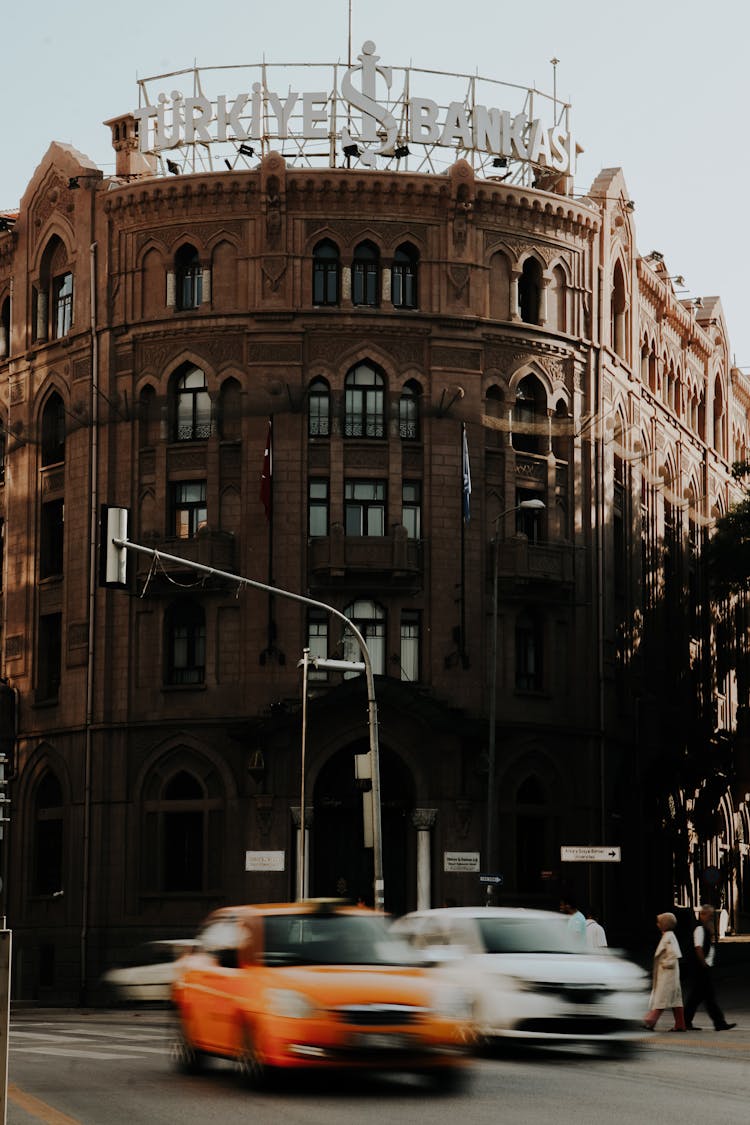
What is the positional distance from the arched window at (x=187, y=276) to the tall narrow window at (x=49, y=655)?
916 centimetres

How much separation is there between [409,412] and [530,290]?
219 inches

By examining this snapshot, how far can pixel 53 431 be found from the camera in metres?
56.3

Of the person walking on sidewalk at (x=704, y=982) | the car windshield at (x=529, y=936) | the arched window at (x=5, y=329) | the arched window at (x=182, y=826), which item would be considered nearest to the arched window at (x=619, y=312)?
the arched window at (x=5, y=329)

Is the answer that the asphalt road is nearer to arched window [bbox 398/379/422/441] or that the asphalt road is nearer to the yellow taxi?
the yellow taxi

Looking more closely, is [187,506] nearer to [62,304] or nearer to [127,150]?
[62,304]

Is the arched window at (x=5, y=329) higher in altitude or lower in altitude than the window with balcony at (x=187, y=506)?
higher

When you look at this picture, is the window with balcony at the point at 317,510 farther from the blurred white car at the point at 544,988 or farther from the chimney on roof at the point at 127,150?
the blurred white car at the point at 544,988

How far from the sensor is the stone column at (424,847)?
1970 inches

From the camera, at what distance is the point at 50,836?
54062 millimetres

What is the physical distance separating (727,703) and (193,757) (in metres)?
25.9

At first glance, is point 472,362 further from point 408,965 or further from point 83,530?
point 408,965

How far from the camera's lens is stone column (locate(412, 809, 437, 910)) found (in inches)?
1970

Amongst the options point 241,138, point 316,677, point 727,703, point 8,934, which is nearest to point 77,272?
point 241,138

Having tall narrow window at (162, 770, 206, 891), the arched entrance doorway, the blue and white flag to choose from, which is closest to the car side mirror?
the arched entrance doorway
